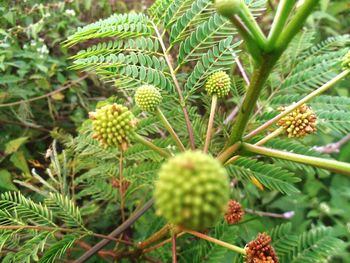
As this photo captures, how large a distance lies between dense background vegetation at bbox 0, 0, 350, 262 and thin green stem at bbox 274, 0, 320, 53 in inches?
28.4

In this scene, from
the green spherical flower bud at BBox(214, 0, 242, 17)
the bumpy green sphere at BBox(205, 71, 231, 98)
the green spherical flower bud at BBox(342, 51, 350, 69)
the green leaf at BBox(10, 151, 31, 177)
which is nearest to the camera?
the green spherical flower bud at BBox(214, 0, 242, 17)

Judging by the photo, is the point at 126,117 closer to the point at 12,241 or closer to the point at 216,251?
the point at 216,251

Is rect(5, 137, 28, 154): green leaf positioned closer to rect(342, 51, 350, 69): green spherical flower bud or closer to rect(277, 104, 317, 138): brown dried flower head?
rect(277, 104, 317, 138): brown dried flower head

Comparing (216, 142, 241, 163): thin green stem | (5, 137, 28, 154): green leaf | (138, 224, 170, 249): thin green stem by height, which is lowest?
(138, 224, 170, 249): thin green stem

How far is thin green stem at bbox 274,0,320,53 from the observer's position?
82 centimetres

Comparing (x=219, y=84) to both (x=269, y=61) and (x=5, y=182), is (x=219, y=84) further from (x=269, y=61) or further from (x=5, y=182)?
(x=5, y=182)

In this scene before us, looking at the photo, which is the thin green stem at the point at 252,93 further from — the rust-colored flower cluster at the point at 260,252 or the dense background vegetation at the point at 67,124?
the dense background vegetation at the point at 67,124

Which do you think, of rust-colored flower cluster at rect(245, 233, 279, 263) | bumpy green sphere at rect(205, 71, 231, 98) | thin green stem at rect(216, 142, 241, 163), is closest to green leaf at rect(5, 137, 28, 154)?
bumpy green sphere at rect(205, 71, 231, 98)

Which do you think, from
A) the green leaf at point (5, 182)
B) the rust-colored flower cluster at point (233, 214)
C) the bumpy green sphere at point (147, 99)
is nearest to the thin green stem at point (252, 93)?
the bumpy green sphere at point (147, 99)

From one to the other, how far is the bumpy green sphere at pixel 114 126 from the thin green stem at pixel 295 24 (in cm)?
43

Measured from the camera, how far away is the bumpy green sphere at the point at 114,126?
970 mm

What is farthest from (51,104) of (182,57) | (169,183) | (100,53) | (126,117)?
(169,183)

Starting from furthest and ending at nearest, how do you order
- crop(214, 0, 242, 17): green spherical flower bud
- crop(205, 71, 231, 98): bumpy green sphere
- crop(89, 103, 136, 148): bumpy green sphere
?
1. crop(205, 71, 231, 98): bumpy green sphere
2. crop(89, 103, 136, 148): bumpy green sphere
3. crop(214, 0, 242, 17): green spherical flower bud

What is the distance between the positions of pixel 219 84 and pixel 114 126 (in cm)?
45
